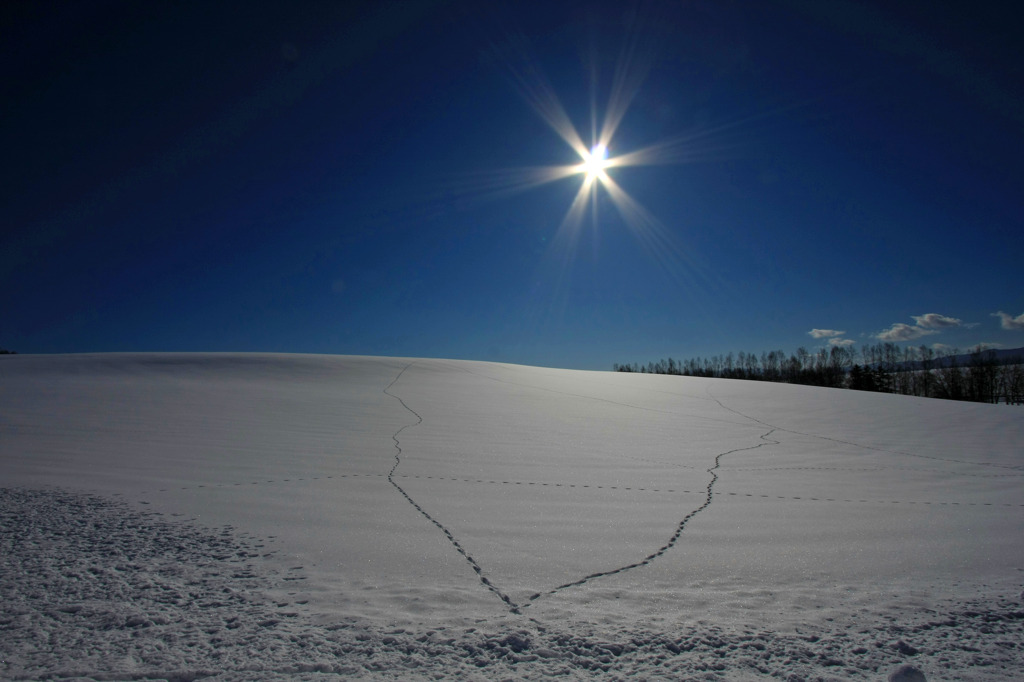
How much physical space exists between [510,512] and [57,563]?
178 cm

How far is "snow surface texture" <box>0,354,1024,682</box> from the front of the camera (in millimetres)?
1210

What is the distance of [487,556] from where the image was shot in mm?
1860

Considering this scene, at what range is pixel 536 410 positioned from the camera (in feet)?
22.2

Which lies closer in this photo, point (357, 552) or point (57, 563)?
point (57, 563)

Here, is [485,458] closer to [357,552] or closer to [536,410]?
[357,552]

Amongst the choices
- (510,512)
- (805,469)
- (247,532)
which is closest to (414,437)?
(510,512)

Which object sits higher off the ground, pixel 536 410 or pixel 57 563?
pixel 536 410

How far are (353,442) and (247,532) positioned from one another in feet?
7.28

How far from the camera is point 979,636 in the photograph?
1340 mm

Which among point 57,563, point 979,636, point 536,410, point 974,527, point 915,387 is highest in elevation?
point 915,387

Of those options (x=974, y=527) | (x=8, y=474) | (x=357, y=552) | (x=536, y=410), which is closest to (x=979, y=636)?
(x=974, y=527)

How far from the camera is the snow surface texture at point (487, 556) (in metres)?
1.21

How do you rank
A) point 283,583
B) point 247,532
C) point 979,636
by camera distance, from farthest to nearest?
point 247,532 < point 283,583 < point 979,636

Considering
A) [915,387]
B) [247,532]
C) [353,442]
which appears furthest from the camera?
[915,387]
